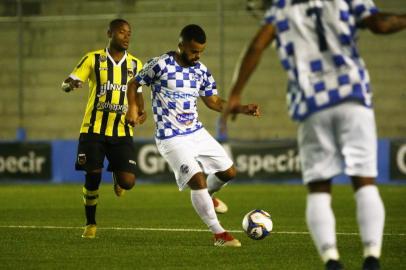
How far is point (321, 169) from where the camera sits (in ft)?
19.2

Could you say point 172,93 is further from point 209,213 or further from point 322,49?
point 322,49

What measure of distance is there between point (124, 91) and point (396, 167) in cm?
1031

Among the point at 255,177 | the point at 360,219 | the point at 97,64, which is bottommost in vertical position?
the point at 255,177

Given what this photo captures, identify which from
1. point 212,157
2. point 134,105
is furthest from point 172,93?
point 134,105

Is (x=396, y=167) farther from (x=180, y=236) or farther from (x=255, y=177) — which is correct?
(x=180, y=236)

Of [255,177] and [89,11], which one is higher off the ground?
[89,11]

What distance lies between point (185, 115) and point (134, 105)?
0.92 metres

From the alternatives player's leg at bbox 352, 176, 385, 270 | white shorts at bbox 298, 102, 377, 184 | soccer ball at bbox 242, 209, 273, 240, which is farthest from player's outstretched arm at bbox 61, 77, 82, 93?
player's leg at bbox 352, 176, 385, 270

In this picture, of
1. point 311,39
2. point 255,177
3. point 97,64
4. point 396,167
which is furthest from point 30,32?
point 311,39

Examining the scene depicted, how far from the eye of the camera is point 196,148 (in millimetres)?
9391

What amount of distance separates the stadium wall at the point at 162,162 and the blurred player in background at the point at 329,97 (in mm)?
13778

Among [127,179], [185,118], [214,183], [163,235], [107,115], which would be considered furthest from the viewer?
[214,183]

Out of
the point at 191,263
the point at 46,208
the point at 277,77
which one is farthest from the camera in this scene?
the point at 277,77

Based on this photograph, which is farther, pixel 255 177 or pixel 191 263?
pixel 255 177
